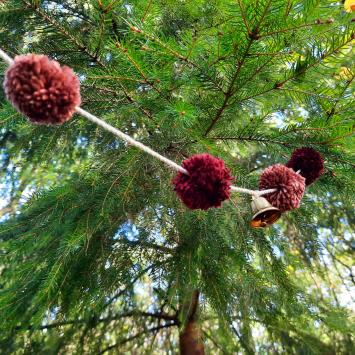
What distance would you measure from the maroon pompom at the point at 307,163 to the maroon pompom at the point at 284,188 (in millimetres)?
260

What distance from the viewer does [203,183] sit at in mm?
1187

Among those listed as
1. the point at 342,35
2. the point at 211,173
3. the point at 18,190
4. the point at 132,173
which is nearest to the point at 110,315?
the point at 132,173

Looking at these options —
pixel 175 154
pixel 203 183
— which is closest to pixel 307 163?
pixel 203 183

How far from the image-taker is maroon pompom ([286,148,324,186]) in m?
1.67

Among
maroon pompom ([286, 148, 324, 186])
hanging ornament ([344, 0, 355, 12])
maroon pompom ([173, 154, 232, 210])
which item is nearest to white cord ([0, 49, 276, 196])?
maroon pompom ([173, 154, 232, 210])

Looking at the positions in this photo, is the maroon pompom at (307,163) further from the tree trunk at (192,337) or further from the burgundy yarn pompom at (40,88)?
the tree trunk at (192,337)

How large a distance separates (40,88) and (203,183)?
1.79 feet

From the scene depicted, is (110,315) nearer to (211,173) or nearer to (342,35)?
(211,173)

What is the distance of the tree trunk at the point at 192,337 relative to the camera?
336 cm

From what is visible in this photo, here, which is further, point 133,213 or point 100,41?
point 133,213

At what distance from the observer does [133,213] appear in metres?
2.83

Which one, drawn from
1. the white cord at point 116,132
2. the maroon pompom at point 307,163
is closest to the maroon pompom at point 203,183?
the white cord at point 116,132

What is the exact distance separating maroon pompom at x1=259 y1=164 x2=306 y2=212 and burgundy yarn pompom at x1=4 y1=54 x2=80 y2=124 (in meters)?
0.80

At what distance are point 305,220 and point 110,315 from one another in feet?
6.83
